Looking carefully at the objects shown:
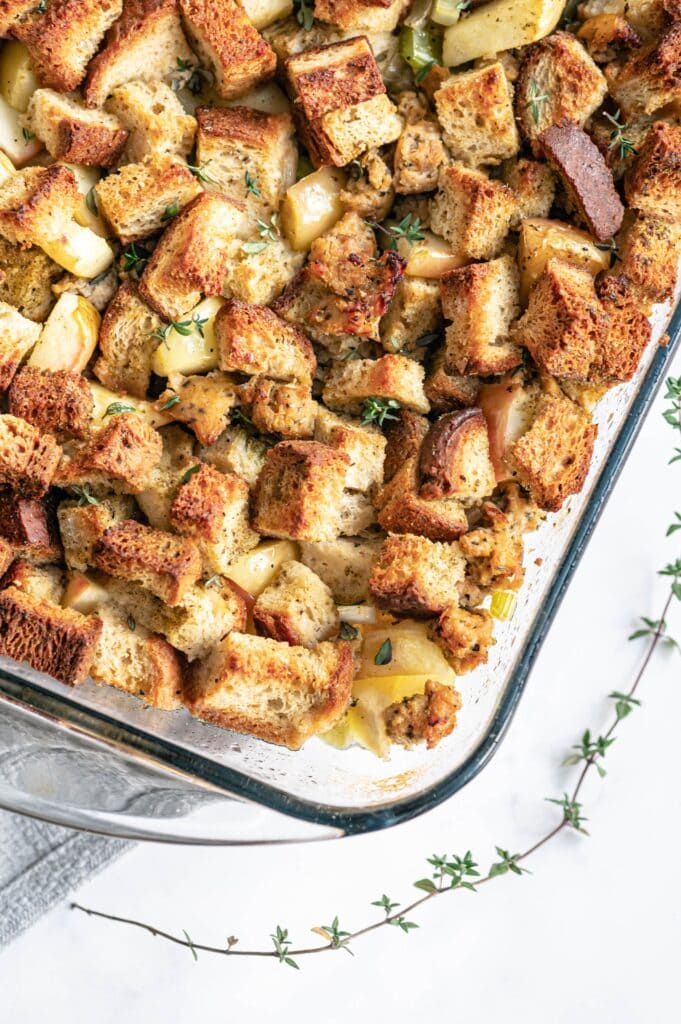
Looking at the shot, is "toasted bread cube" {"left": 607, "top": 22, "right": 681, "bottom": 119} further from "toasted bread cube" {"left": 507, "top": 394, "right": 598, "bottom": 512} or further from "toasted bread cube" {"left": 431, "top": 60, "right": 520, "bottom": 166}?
"toasted bread cube" {"left": 507, "top": 394, "right": 598, "bottom": 512}

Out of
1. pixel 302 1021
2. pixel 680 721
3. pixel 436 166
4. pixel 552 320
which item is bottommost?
pixel 302 1021

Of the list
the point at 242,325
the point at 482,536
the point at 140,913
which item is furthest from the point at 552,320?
the point at 140,913

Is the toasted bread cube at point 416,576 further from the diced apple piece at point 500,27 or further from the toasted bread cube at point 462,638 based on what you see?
the diced apple piece at point 500,27

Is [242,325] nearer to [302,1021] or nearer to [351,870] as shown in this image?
[351,870]

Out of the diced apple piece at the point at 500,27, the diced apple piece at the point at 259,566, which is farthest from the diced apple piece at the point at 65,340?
the diced apple piece at the point at 500,27

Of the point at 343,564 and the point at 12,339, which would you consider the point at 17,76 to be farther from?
the point at 343,564

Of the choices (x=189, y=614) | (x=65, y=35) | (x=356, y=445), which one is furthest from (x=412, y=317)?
(x=65, y=35)

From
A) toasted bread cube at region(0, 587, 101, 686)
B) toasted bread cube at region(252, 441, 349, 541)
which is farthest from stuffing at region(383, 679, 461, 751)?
toasted bread cube at region(0, 587, 101, 686)
